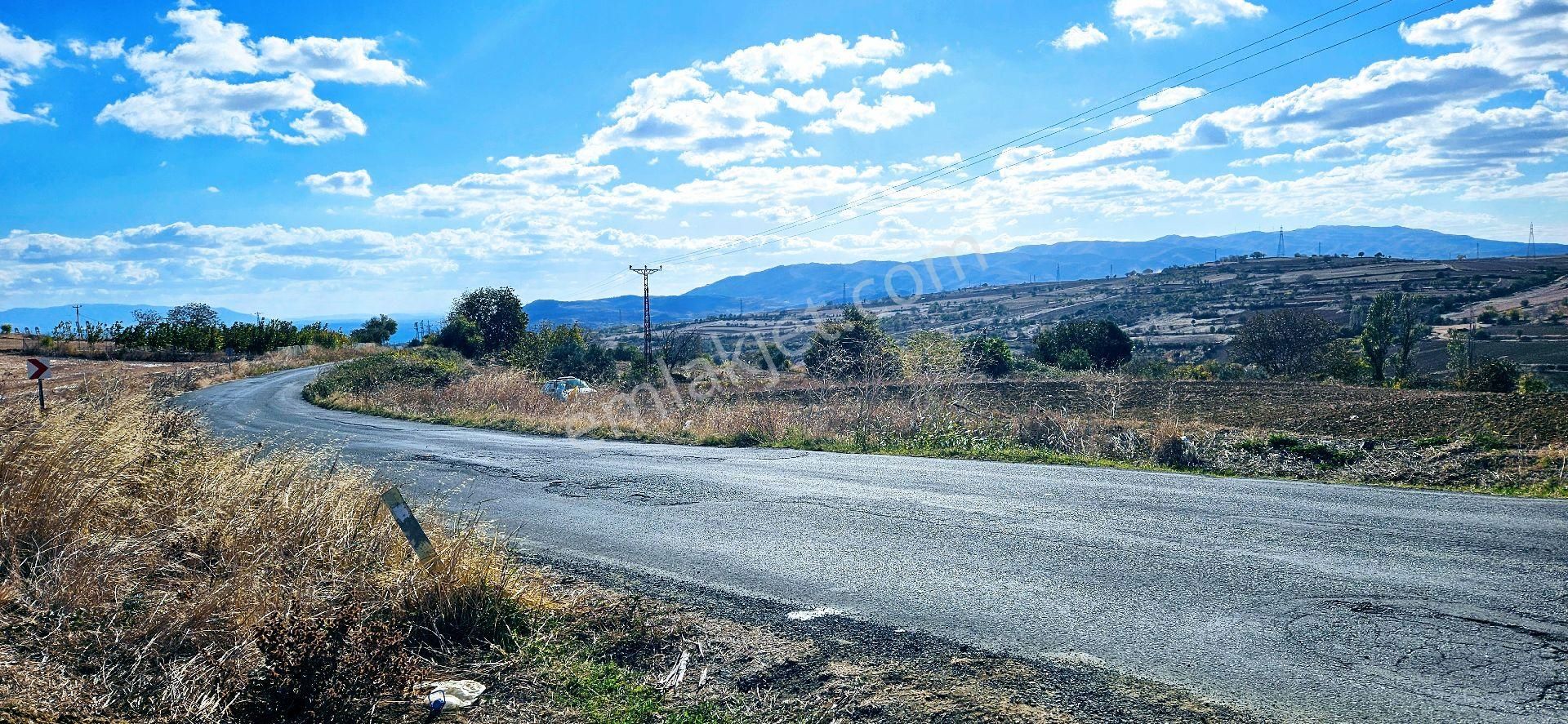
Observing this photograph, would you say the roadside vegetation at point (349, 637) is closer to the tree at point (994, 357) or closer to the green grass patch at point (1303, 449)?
the green grass patch at point (1303, 449)

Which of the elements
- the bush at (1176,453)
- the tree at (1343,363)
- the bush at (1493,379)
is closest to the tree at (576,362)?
the bush at (1176,453)

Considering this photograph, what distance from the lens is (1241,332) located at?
157 ft

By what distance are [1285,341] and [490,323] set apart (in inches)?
1980

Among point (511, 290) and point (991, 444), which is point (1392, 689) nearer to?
point (991, 444)

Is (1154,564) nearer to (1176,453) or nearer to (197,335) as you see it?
(1176,453)

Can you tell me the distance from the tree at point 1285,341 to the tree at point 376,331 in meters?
79.0

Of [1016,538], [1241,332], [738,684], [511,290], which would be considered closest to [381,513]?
[738,684]

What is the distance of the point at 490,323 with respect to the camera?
61625 mm

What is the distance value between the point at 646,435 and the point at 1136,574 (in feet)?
41.1

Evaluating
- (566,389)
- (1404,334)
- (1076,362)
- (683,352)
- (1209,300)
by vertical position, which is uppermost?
(1209,300)

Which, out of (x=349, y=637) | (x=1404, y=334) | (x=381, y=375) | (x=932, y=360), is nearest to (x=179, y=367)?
(x=381, y=375)

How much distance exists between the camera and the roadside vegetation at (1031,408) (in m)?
12.2

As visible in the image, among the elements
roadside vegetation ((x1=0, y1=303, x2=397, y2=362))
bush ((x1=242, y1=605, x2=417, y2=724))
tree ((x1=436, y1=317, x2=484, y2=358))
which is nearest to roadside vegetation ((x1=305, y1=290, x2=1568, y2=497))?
bush ((x1=242, y1=605, x2=417, y2=724))

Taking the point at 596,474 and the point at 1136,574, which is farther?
the point at 596,474
